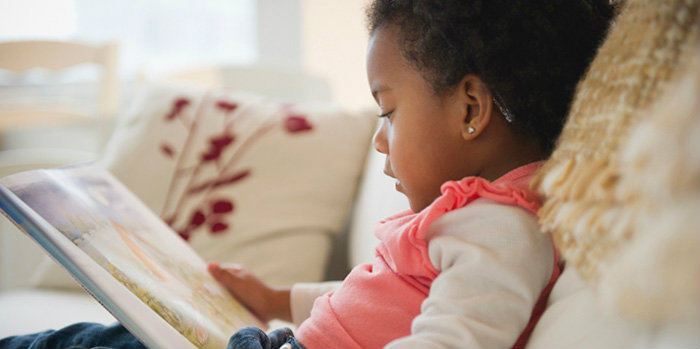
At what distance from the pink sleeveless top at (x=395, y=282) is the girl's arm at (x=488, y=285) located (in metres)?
0.03

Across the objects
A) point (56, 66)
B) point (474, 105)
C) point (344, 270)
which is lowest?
point (344, 270)

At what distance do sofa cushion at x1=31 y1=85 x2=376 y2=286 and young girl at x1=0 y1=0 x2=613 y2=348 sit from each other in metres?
0.53

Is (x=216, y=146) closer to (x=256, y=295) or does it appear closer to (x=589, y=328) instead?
(x=256, y=295)

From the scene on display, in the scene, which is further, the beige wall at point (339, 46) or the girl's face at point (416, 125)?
the beige wall at point (339, 46)

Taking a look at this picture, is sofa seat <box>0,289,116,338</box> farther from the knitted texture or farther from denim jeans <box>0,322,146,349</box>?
the knitted texture

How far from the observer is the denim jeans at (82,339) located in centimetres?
73

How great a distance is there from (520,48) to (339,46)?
168cm

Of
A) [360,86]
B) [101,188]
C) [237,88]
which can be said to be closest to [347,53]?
[360,86]

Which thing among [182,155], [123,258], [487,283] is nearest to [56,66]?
[182,155]

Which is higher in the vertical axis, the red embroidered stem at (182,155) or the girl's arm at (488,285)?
the red embroidered stem at (182,155)

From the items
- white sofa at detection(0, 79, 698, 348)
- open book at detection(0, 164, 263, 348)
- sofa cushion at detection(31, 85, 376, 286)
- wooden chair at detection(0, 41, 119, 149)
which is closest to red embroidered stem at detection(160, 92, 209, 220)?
sofa cushion at detection(31, 85, 376, 286)

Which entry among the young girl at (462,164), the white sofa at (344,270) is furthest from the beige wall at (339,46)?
the young girl at (462,164)

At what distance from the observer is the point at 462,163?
64cm

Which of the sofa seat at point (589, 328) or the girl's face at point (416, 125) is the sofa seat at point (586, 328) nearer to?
the sofa seat at point (589, 328)
